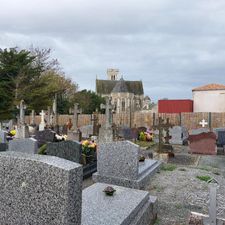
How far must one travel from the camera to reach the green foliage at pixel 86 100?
42.4m

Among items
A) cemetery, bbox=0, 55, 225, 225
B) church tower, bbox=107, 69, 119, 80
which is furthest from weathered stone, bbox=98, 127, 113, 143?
church tower, bbox=107, 69, 119, 80

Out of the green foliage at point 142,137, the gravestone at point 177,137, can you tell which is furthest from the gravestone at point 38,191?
the green foliage at point 142,137

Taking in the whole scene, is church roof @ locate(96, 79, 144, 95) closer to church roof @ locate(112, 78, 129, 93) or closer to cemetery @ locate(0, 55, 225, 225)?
church roof @ locate(112, 78, 129, 93)

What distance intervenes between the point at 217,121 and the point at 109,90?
5126cm

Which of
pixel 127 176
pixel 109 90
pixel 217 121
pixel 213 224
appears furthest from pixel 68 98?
pixel 213 224

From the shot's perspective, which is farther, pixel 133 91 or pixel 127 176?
pixel 133 91

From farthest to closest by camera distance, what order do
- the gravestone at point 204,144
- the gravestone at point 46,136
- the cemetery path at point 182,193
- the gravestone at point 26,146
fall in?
the gravestone at point 204,144
the gravestone at point 46,136
the gravestone at point 26,146
the cemetery path at point 182,193

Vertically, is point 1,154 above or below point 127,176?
above

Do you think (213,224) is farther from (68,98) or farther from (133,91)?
(133,91)

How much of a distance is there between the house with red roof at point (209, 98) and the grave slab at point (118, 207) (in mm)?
30964

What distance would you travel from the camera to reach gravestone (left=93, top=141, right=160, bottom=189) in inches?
252

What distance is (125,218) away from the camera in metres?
3.88

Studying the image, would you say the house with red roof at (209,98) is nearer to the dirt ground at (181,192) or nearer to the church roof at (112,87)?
the dirt ground at (181,192)

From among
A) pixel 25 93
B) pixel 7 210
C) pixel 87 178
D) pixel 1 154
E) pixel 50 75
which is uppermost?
pixel 50 75
